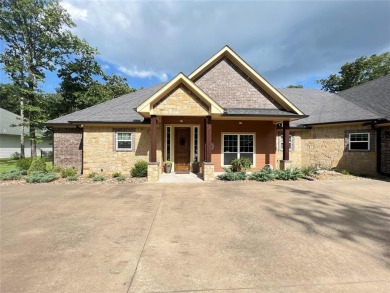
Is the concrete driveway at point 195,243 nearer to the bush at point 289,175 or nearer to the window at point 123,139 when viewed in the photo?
the bush at point 289,175

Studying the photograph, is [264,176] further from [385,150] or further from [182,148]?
[385,150]

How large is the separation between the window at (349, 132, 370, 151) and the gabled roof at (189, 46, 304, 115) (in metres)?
5.07

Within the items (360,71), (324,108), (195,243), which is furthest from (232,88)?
(360,71)

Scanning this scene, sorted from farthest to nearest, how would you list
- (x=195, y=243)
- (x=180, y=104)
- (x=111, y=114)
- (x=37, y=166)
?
(x=111, y=114), (x=37, y=166), (x=180, y=104), (x=195, y=243)

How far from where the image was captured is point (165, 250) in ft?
11.8

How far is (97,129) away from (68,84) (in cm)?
1788

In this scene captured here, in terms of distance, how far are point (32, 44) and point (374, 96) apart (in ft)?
111

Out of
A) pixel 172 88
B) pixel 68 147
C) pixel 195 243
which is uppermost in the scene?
pixel 172 88

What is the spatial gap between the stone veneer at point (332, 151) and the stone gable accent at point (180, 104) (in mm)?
7623

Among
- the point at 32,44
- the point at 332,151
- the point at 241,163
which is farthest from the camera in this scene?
the point at 32,44

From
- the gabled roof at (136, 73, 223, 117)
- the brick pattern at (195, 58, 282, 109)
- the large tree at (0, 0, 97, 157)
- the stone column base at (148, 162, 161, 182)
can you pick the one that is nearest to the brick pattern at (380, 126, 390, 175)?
the brick pattern at (195, 58, 282, 109)

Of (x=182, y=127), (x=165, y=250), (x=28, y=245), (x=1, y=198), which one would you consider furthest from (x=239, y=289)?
(x=182, y=127)

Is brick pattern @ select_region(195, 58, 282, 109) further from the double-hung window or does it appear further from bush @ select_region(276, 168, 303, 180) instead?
the double-hung window

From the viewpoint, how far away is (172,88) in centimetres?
1005
